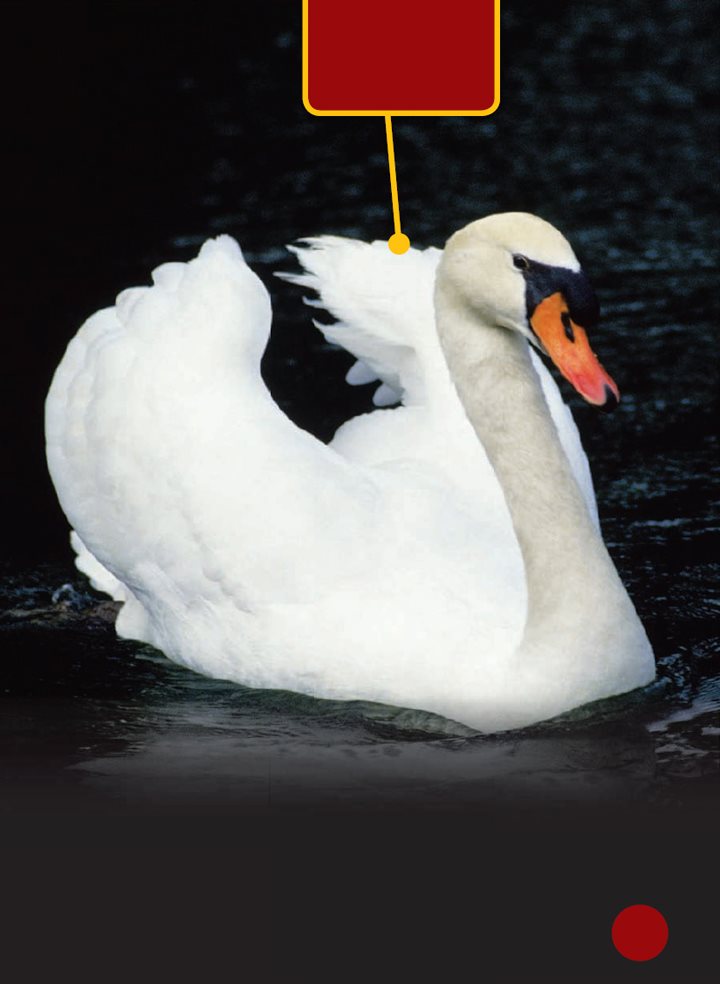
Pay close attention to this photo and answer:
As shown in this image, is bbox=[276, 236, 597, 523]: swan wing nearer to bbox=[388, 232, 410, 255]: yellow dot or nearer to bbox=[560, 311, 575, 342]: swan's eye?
bbox=[388, 232, 410, 255]: yellow dot

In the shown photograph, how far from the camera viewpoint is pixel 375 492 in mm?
6965

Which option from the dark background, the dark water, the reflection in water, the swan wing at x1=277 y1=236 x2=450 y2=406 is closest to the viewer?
the dark background

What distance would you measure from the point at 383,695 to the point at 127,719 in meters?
1.03

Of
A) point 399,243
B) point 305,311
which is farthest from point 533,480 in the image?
point 305,311

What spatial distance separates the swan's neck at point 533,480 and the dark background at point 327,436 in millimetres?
381

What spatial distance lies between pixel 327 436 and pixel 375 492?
2783 millimetres

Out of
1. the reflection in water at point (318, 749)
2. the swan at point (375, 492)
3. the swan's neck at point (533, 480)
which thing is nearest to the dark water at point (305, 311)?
the reflection in water at point (318, 749)

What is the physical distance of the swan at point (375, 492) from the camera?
634 cm

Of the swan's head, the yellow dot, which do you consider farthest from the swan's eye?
the yellow dot

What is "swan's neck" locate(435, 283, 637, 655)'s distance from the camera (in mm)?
6324

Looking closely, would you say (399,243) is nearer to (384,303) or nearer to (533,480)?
(384,303)

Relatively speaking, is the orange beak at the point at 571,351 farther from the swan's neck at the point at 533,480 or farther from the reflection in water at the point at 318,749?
the reflection in water at the point at 318,749

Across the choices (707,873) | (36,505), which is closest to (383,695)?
(707,873)

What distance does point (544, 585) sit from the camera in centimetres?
645
